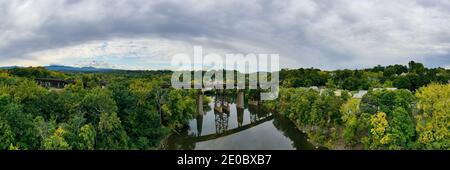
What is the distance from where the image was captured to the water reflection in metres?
23.7

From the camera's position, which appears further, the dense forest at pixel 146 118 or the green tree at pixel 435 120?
the green tree at pixel 435 120

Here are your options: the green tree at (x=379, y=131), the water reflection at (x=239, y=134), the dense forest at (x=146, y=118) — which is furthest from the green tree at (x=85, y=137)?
the green tree at (x=379, y=131)

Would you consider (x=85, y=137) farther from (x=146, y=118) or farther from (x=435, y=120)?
(x=435, y=120)

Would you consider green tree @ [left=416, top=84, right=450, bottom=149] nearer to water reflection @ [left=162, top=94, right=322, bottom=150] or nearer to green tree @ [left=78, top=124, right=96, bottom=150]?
water reflection @ [left=162, top=94, right=322, bottom=150]

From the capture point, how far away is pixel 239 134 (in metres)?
27.9

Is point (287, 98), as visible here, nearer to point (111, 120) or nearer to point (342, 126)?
point (342, 126)

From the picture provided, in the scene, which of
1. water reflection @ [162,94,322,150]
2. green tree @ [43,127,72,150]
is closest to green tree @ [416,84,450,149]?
water reflection @ [162,94,322,150]

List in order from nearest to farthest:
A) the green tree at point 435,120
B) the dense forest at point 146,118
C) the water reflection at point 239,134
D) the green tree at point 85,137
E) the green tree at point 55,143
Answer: the green tree at point 55,143
the dense forest at point 146,118
the green tree at point 85,137
the green tree at point 435,120
the water reflection at point 239,134

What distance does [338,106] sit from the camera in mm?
22203

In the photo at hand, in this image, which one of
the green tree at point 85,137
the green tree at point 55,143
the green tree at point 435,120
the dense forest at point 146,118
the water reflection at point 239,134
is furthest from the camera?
the water reflection at point 239,134

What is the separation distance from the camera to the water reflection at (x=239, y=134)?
77.9ft

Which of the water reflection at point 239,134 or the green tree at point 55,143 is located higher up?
the green tree at point 55,143

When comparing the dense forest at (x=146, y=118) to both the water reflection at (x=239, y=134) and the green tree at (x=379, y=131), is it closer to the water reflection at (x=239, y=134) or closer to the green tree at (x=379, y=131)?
the green tree at (x=379, y=131)
